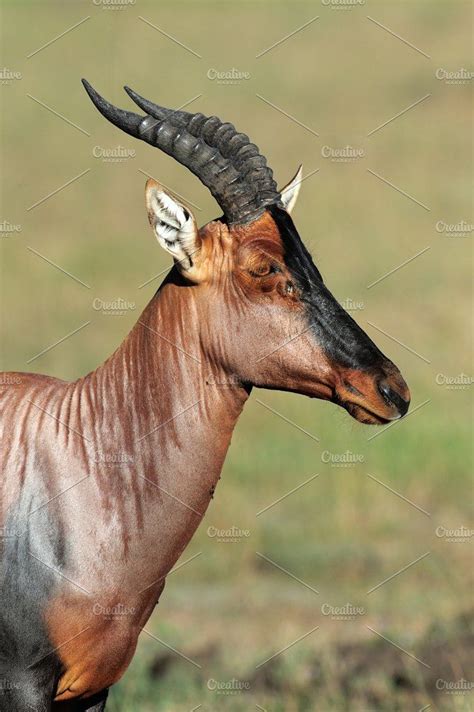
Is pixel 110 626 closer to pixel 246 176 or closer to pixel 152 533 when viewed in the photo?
pixel 152 533

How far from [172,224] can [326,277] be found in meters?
14.7

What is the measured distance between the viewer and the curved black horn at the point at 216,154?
6.39 metres

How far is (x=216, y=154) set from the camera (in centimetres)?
644

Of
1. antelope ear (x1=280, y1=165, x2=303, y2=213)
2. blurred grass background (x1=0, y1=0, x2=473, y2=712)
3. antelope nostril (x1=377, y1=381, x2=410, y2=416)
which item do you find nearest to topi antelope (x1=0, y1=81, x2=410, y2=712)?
antelope nostril (x1=377, y1=381, x2=410, y2=416)

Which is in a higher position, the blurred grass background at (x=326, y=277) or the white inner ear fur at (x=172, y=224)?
the white inner ear fur at (x=172, y=224)

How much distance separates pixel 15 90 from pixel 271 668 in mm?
23445

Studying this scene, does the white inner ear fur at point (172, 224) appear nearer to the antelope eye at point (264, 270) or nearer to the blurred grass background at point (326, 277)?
the antelope eye at point (264, 270)

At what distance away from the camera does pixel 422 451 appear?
1558 cm

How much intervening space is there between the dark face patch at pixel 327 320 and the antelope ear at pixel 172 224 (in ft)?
1.37

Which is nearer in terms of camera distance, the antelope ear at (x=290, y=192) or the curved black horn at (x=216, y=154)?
the curved black horn at (x=216, y=154)

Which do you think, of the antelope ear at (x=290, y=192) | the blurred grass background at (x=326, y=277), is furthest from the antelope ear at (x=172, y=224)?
the blurred grass background at (x=326, y=277)

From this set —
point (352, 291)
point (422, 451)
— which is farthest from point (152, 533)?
point (352, 291)

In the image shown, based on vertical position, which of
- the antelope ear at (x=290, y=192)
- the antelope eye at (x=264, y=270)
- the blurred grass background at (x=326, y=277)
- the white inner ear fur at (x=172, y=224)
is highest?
the white inner ear fur at (x=172, y=224)

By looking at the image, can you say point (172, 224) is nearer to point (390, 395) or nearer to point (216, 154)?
point (216, 154)
